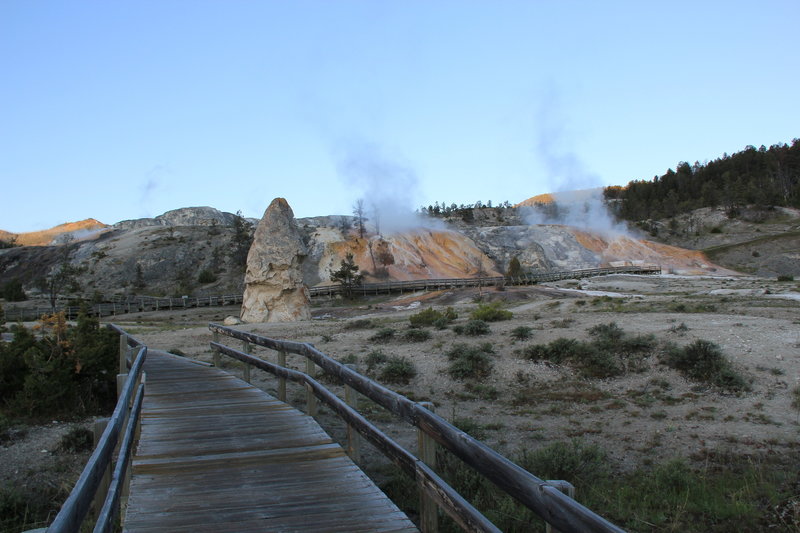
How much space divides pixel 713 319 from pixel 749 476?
11012 millimetres

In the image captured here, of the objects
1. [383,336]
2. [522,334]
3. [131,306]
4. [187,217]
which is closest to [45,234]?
[187,217]

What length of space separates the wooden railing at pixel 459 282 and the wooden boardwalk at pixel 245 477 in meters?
39.5

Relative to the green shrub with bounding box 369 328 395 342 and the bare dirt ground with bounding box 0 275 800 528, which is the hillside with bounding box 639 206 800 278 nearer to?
the bare dirt ground with bounding box 0 275 800 528

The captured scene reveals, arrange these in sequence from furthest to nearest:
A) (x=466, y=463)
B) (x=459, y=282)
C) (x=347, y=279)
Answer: (x=459, y=282), (x=347, y=279), (x=466, y=463)

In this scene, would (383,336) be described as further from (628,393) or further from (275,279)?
(275,279)

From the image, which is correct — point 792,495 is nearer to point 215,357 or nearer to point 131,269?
point 215,357

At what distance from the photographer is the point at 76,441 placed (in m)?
8.33

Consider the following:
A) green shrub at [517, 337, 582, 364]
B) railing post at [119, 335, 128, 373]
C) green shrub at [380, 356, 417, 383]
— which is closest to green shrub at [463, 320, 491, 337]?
green shrub at [517, 337, 582, 364]

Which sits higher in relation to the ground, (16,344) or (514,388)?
(16,344)

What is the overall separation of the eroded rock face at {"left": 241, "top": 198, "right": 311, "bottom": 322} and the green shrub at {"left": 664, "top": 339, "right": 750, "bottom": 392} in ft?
75.1

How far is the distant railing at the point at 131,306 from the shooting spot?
40.1 metres

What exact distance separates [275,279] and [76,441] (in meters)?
23.0

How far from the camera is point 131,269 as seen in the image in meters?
62.9

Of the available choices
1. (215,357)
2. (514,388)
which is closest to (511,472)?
(514,388)
